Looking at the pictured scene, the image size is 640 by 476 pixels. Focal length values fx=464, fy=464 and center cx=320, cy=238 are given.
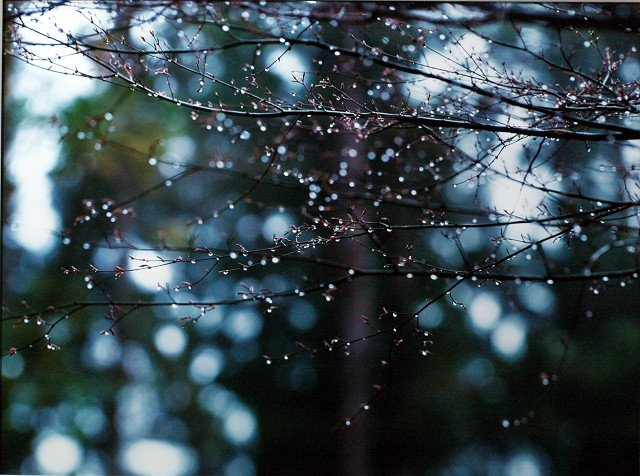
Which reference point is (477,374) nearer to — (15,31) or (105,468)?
(105,468)

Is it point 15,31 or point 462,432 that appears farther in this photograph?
point 462,432

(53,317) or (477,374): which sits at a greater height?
(53,317)

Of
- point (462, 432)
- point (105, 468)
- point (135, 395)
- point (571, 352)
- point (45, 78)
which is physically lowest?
point (105, 468)

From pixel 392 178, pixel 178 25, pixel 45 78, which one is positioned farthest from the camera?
pixel 45 78

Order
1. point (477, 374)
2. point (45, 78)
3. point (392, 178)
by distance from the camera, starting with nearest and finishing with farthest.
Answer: point (392, 178) → point (45, 78) → point (477, 374)

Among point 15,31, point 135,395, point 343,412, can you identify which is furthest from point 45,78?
point 343,412

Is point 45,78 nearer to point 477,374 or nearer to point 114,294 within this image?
point 114,294
